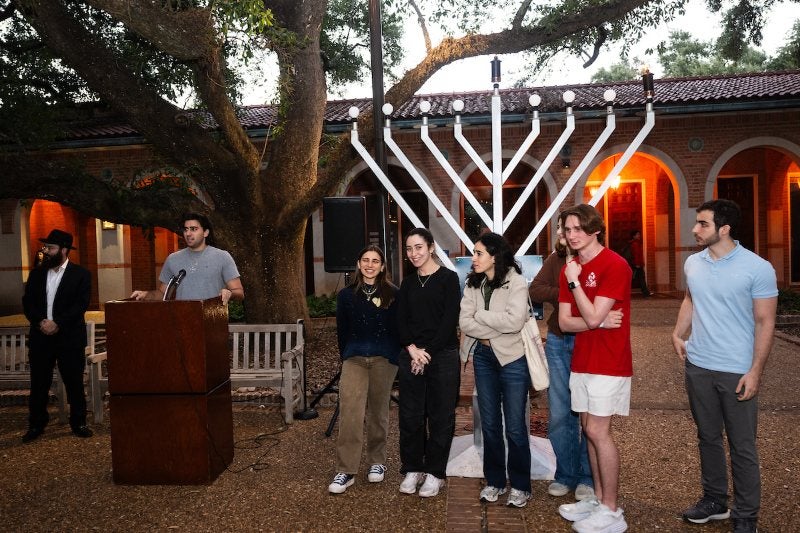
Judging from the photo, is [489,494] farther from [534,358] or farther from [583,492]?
[534,358]

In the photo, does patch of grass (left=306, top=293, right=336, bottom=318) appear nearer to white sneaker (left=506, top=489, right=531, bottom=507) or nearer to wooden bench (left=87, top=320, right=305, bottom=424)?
wooden bench (left=87, top=320, right=305, bottom=424)

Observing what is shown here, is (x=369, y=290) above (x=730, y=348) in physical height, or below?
above

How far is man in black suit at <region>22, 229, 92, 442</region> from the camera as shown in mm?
5062

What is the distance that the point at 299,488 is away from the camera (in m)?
3.86

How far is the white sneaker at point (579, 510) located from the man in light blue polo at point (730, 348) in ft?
1.59

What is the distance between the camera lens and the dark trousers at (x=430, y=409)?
146 inches

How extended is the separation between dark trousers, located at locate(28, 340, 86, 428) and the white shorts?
4.08m

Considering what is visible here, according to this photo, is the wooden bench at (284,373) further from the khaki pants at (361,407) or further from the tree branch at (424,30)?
the tree branch at (424,30)

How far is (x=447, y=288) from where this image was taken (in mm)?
3697

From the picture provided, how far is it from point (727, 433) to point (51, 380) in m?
4.91

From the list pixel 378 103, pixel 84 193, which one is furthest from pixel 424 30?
pixel 84 193

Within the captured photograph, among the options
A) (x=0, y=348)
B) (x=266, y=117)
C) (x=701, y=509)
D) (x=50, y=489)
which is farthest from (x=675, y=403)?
(x=266, y=117)

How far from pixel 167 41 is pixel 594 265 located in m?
4.60

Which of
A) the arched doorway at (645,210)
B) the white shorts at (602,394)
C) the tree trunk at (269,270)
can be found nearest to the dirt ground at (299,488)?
the white shorts at (602,394)
